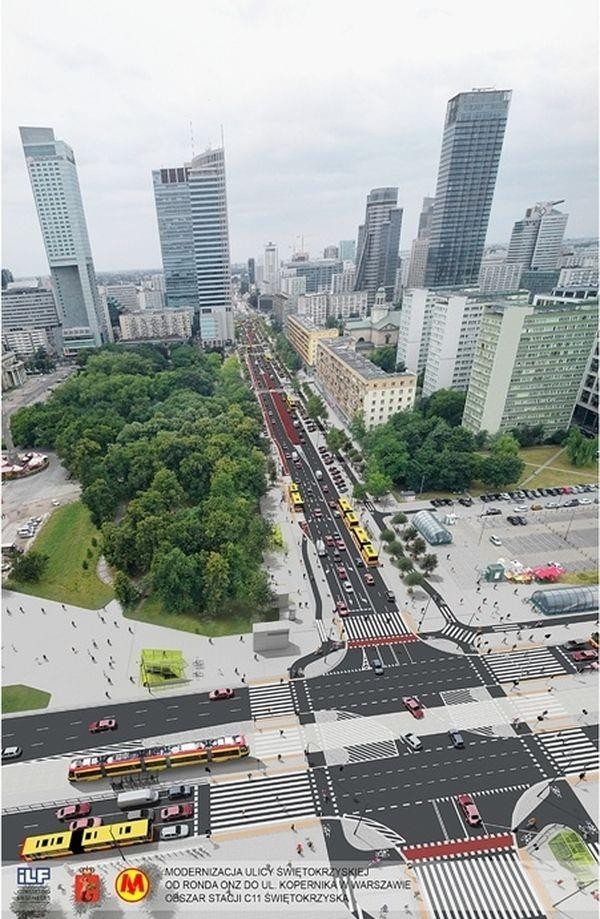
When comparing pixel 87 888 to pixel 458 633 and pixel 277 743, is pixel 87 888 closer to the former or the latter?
pixel 277 743

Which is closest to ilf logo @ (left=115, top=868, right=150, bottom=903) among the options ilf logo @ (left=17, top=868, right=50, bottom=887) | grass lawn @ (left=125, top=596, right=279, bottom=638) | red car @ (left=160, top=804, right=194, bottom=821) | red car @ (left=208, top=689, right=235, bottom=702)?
red car @ (left=160, top=804, right=194, bottom=821)

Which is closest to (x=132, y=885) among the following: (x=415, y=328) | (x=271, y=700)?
(x=271, y=700)

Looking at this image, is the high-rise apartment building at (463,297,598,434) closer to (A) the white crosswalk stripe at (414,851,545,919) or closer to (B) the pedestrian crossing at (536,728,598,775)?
(B) the pedestrian crossing at (536,728,598,775)

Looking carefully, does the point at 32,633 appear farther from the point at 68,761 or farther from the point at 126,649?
the point at 68,761

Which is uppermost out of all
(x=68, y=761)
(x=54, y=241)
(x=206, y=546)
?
(x=54, y=241)

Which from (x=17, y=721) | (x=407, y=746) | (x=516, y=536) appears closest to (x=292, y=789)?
(x=407, y=746)

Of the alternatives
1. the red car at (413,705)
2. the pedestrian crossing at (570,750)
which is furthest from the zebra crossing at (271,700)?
the pedestrian crossing at (570,750)
